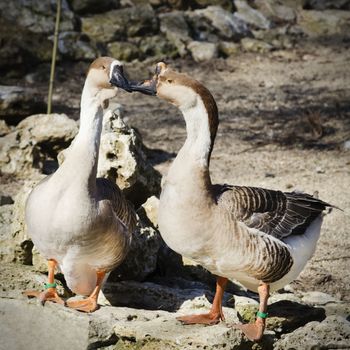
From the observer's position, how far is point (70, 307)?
5172 millimetres

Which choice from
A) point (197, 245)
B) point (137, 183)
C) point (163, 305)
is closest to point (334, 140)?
point (137, 183)

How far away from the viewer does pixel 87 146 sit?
16.8 ft

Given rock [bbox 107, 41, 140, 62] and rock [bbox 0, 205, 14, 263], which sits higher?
rock [bbox 107, 41, 140, 62]

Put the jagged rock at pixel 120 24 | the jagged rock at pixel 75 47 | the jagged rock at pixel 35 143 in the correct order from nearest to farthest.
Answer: the jagged rock at pixel 35 143
the jagged rock at pixel 75 47
the jagged rock at pixel 120 24

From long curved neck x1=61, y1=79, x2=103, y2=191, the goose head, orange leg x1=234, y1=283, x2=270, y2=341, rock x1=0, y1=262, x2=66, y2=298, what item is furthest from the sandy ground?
the goose head

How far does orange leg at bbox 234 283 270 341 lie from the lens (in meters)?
4.82

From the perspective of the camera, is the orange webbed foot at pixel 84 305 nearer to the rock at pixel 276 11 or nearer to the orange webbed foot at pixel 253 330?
the orange webbed foot at pixel 253 330

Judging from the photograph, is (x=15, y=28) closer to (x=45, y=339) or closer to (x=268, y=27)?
(x=268, y=27)

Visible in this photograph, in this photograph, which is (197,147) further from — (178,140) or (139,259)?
(178,140)

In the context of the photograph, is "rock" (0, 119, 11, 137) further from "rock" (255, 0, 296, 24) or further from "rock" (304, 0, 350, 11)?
"rock" (304, 0, 350, 11)

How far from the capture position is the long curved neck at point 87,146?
5062 millimetres

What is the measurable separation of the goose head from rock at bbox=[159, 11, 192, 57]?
349 inches

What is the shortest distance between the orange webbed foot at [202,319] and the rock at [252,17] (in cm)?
1116

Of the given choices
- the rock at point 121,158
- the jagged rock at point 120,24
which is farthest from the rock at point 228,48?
the rock at point 121,158
